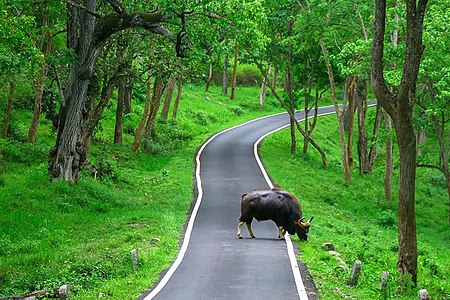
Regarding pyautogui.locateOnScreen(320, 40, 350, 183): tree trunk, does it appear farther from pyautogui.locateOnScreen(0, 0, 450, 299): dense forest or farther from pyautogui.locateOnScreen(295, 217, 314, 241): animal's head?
pyautogui.locateOnScreen(295, 217, 314, 241): animal's head

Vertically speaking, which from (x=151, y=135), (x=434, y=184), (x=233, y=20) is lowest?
(x=434, y=184)

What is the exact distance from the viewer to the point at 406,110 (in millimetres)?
14398

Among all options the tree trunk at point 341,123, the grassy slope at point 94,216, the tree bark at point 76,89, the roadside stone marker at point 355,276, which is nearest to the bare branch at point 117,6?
the tree bark at point 76,89

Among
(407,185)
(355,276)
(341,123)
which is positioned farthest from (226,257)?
(341,123)

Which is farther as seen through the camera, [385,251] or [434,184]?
[434,184]

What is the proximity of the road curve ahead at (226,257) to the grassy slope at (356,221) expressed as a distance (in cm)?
86

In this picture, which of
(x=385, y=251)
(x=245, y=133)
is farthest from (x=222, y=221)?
Answer: (x=245, y=133)

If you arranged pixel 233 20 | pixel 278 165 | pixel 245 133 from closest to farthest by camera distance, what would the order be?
pixel 233 20
pixel 278 165
pixel 245 133

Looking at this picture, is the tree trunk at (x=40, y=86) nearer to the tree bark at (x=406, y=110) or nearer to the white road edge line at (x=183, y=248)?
the white road edge line at (x=183, y=248)

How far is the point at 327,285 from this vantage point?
14891mm

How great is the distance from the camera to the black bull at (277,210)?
2061cm

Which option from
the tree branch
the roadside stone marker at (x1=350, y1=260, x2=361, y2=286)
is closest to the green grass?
the roadside stone marker at (x1=350, y1=260, x2=361, y2=286)

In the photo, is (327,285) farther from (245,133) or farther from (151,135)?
(245,133)

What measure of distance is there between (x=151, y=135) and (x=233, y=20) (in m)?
22.5
